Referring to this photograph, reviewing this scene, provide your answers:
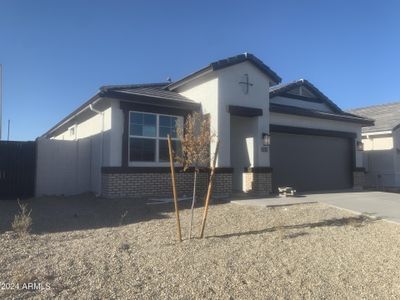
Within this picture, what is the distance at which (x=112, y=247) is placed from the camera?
20.8ft

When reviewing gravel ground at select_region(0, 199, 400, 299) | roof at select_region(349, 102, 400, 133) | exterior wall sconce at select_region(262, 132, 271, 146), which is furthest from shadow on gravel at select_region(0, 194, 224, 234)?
roof at select_region(349, 102, 400, 133)

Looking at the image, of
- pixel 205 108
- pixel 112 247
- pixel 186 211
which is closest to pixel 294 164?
pixel 205 108

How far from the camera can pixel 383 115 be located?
912 inches

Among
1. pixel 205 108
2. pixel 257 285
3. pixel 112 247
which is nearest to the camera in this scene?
pixel 257 285

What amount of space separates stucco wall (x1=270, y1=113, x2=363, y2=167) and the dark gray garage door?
43 centimetres

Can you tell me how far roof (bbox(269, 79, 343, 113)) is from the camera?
1659 cm

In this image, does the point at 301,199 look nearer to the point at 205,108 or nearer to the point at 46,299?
the point at 205,108

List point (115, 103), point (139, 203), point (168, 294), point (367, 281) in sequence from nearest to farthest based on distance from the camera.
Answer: point (168, 294) < point (367, 281) < point (139, 203) < point (115, 103)

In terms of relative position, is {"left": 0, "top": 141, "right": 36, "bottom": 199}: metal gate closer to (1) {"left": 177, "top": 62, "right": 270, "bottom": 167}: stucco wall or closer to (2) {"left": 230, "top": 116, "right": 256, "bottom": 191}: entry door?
(1) {"left": 177, "top": 62, "right": 270, "bottom": 167}: stucco wall

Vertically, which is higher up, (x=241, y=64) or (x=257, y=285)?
(x=241, y=64)

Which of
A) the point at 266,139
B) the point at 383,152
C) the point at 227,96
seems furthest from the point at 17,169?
the point at 383,152

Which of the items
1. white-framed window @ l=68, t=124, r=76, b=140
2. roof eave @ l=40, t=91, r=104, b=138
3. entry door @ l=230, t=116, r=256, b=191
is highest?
roof eave @ l=40, t=91, r=104, b=138

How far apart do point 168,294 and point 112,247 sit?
1.95m

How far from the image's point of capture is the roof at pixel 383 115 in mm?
21028
